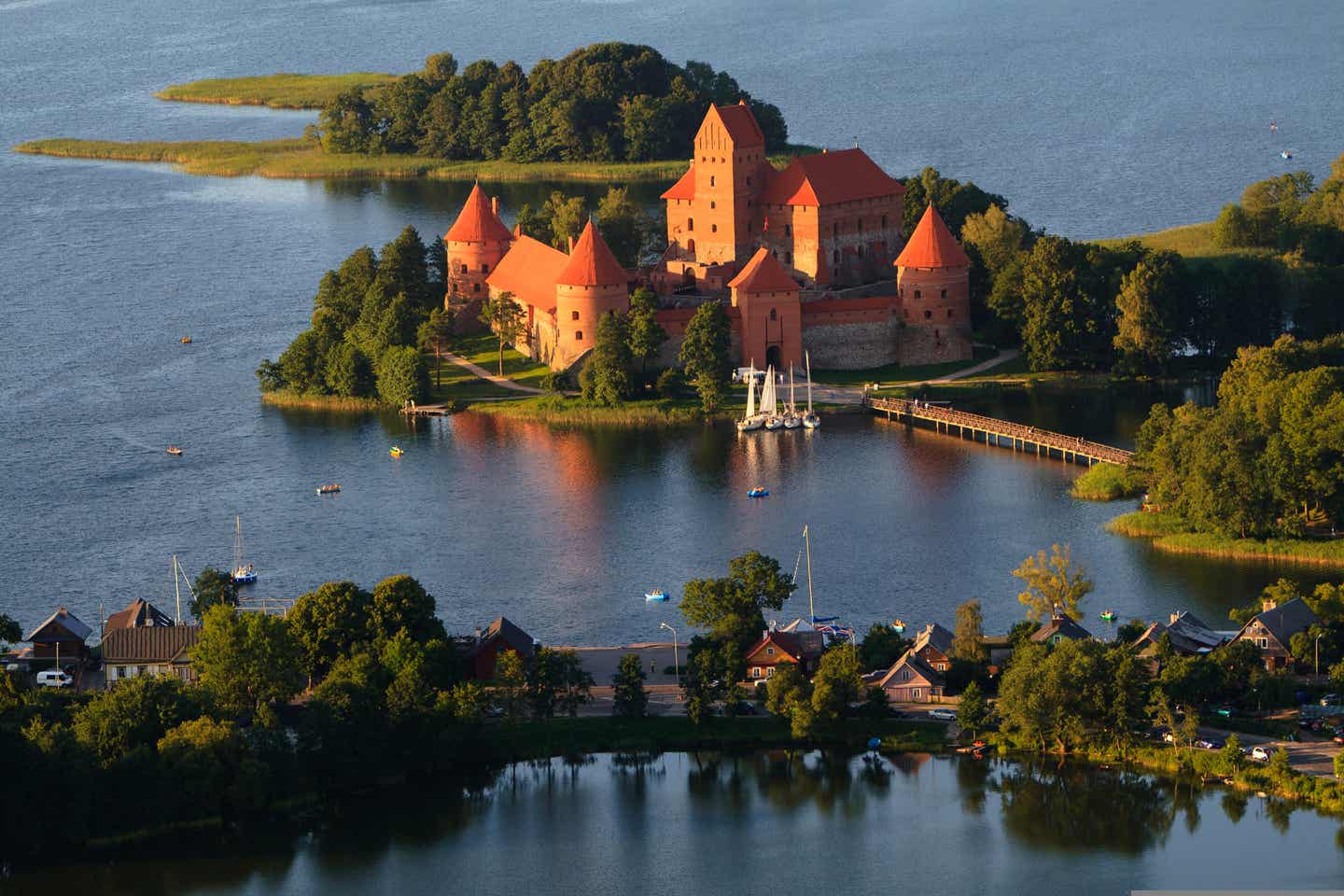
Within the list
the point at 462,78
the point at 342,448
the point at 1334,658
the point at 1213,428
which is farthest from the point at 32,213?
the point at 1334,658

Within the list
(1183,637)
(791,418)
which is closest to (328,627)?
(1183,637)

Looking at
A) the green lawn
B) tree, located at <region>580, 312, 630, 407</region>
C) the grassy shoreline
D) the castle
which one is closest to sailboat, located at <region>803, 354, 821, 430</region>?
the castle

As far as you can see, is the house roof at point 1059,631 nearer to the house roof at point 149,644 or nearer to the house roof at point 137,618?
the house roof at point 149,644

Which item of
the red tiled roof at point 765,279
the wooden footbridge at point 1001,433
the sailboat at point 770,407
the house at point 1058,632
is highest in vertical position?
the red tiled roof at point 765,279

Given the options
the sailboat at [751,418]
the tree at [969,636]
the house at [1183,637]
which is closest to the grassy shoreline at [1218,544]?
the house at [1183,637]

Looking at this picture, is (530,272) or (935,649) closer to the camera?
(935,649)

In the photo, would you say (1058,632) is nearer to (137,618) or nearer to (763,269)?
(137,618)
